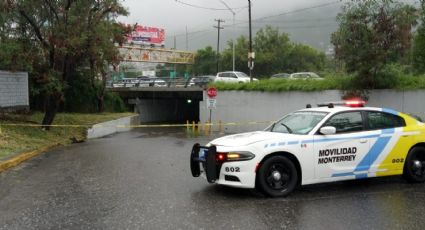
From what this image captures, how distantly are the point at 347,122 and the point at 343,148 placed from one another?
55cm

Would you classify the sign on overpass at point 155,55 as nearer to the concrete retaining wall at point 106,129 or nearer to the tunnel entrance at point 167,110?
the tunnel entrance at point 167,110

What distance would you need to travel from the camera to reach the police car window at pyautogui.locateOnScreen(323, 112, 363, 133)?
877 centimetres

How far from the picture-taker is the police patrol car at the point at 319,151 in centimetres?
803

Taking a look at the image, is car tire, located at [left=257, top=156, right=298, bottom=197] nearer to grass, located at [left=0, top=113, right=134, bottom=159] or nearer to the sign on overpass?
grass, located at [left=0, top=113, right=134, bottom=159]

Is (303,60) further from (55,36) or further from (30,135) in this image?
(30,135)

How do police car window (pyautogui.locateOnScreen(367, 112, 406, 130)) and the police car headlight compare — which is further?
police car window (pyautogui.locateOnScreen(367, 112, 406, 130))

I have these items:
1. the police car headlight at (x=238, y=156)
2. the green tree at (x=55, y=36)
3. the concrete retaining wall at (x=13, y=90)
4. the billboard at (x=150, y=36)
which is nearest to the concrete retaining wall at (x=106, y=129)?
→ the green tree at (x=55, y=36)

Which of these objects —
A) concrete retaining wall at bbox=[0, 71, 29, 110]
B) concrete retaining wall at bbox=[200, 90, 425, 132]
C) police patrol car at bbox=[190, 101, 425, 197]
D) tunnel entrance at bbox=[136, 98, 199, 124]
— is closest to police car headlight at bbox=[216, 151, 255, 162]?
police patrol car at bbox=[190, 101, 425, 197]

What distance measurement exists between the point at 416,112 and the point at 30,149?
17154mm

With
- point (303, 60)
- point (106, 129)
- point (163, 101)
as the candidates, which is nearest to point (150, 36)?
point (163, 101)

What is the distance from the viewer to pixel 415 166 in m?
9.28

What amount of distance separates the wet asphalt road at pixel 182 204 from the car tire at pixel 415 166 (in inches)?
7.0

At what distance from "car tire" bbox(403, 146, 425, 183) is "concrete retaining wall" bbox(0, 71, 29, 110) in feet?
53.6

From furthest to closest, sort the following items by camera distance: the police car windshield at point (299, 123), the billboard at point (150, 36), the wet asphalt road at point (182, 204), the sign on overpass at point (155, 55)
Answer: the billboard at point (150, 36), the sign on overpass at point (155, 55), the police car windshield at point (299, 123), the wet asphalt road at point (182, 204)
